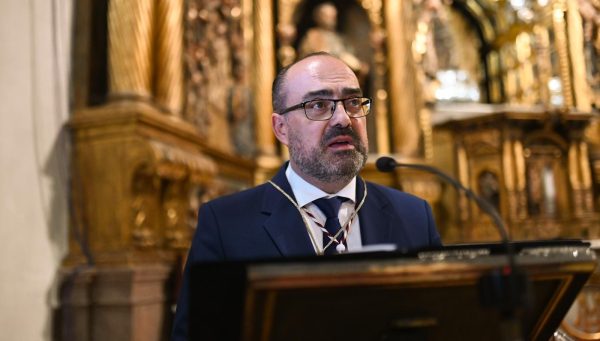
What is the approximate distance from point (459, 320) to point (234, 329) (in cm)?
50

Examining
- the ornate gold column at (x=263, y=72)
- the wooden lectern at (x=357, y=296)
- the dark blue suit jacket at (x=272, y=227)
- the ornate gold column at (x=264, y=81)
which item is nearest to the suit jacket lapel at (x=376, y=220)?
the dark blue suit jacket at (x=272, y=227)

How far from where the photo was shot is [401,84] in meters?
6.53

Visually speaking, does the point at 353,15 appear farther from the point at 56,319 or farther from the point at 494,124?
the point at 56,319

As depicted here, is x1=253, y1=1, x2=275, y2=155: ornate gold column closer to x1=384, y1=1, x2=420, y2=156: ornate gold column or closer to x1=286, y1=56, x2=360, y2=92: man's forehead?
x1=384, y1=1, x2=420, y2=156: ornate gold column

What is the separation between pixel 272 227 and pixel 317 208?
20cm

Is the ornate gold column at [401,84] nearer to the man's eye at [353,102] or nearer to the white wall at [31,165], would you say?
the white wall at [31,165]

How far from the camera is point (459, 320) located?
4.31ft

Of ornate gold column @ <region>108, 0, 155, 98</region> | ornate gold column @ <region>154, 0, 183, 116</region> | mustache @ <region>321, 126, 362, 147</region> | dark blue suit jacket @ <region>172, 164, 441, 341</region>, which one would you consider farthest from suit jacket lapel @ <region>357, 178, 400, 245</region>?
ornate gold column @ <region>154, 0, 183, 116</region>

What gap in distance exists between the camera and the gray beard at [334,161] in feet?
6.49

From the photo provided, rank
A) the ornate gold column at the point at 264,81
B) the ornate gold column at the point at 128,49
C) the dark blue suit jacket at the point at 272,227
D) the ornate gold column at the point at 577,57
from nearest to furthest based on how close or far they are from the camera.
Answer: the dark blue suit jacket at the point at 272,227 → the ornate gold column at the point at 128,49 → the ornate gold column at the point at 264,81 → the ornate gold column at the point at 577,57

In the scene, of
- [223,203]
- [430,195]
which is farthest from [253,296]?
[430,195]

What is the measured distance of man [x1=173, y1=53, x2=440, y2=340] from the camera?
1.91 m

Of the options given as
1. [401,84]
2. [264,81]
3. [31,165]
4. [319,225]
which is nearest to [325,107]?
[319,225]

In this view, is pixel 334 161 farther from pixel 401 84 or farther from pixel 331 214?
pixel 401 84
